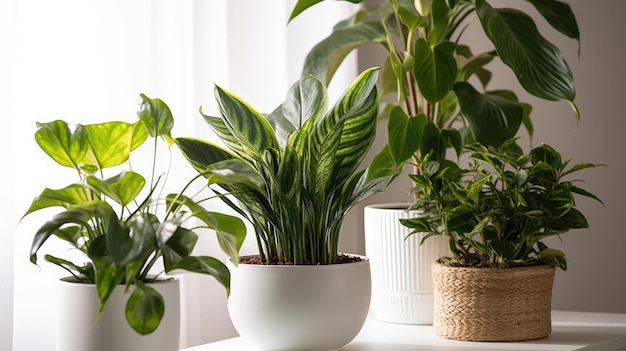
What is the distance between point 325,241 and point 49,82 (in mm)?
Answer: 596

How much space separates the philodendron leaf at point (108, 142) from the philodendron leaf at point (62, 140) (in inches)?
0.6

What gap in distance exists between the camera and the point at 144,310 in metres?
0.82

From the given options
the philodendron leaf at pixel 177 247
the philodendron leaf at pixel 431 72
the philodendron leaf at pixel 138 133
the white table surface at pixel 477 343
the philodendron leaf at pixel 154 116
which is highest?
the philodendron leaf at pixel 431 72

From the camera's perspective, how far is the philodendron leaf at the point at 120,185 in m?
0.87

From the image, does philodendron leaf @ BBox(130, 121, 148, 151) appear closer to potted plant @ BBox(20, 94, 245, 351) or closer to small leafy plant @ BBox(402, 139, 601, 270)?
potted plant @ BBox(20, 94, 245, 351)

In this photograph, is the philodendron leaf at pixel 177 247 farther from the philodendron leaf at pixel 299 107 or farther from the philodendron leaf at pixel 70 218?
the philodendron leaf at pixel 299 107

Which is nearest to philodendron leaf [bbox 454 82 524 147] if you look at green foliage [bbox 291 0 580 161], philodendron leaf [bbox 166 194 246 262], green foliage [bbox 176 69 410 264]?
green foliage [bbox 291 0 580 161]

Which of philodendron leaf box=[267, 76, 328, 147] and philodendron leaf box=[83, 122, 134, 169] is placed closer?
philodendron leaf box=[83, 122, 134, 169]

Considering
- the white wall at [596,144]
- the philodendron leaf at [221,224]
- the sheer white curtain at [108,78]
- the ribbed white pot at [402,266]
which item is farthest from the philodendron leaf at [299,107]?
the white wall at [596,144]

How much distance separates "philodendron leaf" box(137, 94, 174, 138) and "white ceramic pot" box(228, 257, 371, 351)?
0.21 meters

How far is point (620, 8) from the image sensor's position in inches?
74.8

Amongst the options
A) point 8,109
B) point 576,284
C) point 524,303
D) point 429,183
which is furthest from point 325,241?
point 576,284

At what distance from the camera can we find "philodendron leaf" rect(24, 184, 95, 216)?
0.92 meters

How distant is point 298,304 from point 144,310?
30 cm
